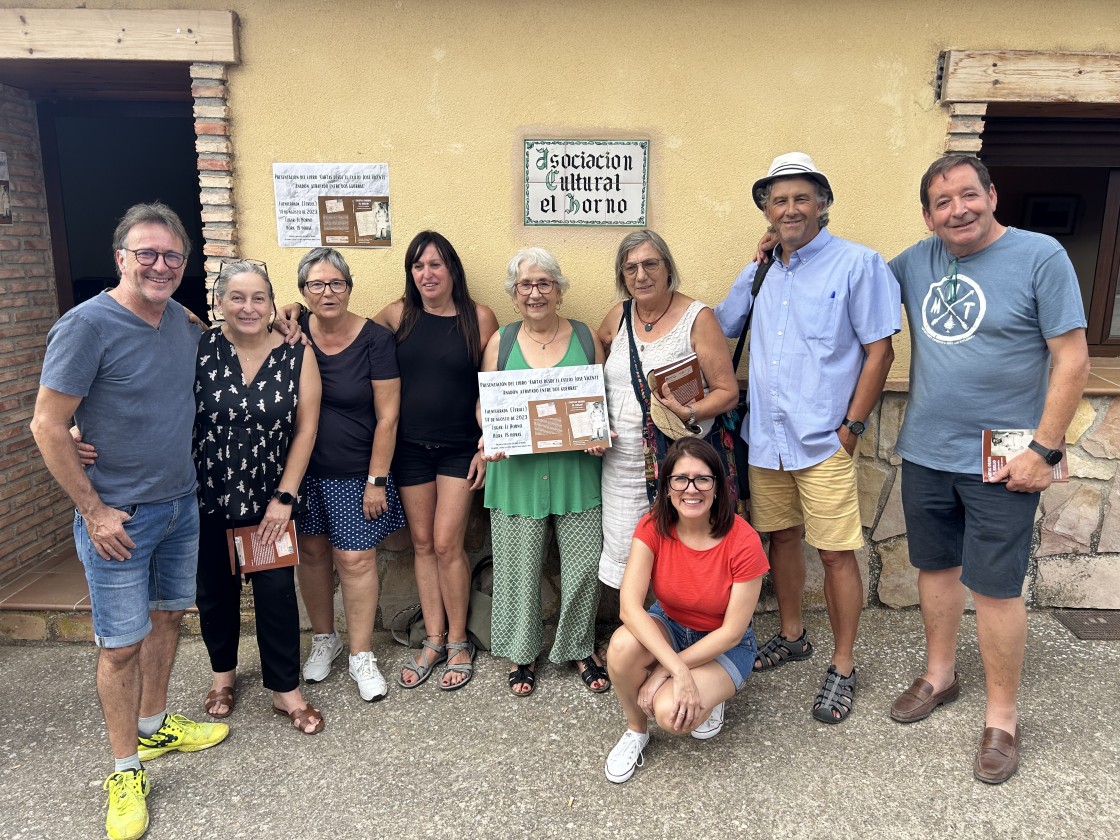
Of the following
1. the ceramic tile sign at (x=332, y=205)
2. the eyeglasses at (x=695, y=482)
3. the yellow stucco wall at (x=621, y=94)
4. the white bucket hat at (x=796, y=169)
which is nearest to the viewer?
the eyeglasses at (x=695, y=482)

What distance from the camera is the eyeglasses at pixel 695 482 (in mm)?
2758

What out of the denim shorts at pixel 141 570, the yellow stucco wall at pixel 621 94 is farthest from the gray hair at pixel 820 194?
the denim shorts at pixel 141 570

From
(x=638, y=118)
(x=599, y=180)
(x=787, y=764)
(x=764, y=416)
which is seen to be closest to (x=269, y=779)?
(x=787, y=764)

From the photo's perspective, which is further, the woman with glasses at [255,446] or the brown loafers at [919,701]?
the brown loafers at [919,701]

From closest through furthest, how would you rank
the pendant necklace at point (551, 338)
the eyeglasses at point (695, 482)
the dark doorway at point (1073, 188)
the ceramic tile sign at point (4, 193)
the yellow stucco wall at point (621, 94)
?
1. the eyeglasses at point (695, 482)
2. the pendant necklace at point (551, 338)
3. the yellow stucco wall at point (621, 94)
4. the ceramic tile sign at point (4, 193)
5. the dark doorway at point (1073, 188)

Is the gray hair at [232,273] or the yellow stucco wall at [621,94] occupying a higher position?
the yellow stucco wall at [621,94]

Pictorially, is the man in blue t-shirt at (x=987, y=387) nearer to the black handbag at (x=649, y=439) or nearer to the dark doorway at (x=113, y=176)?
→ the black handbag at (x=649, y=439)

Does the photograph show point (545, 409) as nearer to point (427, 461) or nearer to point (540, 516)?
point (540, 516)

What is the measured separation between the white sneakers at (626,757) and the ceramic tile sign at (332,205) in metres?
2.61

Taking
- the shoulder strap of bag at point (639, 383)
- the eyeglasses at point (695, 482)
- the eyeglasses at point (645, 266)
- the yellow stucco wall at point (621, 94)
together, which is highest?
the yellow stucco wall at point (621, 94)

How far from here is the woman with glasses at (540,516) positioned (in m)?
3.30

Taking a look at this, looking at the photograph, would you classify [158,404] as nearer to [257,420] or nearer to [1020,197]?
[257,420]

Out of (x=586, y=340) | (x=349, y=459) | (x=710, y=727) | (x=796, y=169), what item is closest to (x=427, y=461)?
(x=349, y=459)

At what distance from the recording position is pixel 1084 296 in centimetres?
475
